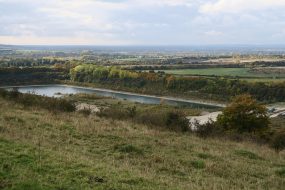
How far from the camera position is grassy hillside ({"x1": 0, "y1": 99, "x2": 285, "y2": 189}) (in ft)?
24.6

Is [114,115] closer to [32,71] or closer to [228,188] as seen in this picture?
[228,188]

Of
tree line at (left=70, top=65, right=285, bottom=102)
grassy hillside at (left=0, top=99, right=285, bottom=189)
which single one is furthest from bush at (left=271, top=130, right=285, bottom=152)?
tree line at (left=70, top=65, right=285, bottom=102)

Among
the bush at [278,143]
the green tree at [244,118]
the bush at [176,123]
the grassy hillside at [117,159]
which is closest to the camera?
the grassy hillside at [117,159]

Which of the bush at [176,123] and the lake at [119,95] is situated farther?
the lake at [119,95]

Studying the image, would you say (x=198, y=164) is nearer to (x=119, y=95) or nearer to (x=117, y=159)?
(x=117, y=159)

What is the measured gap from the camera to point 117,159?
33.3 feet

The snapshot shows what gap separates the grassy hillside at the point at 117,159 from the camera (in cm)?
750

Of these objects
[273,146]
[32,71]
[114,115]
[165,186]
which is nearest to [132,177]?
[165,186]

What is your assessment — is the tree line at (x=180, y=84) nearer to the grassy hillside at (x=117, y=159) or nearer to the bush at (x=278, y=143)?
the bush at (x=278, y=143)

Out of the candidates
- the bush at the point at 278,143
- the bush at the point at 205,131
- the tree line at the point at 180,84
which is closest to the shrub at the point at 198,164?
the bush at the point at 205,131

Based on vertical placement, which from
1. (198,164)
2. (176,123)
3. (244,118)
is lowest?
(244,118)

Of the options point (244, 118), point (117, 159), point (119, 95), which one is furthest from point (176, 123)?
point (119, 95)

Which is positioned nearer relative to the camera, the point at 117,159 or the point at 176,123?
the point at 117,159

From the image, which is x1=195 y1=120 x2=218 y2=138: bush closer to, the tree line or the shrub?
the shrub
